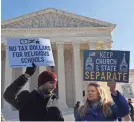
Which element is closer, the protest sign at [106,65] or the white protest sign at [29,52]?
the white protest sign at [29,52]

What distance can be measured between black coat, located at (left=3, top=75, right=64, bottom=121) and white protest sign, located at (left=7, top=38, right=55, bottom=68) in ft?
5.84

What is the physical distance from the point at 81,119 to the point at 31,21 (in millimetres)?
40712

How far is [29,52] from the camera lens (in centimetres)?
654

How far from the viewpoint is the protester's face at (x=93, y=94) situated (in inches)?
190

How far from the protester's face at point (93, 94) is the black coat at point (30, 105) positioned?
0.55 meters

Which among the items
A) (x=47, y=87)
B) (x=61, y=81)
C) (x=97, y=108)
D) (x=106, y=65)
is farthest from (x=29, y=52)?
(x=61, y=81)

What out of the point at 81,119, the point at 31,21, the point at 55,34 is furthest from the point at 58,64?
the point at 81,119

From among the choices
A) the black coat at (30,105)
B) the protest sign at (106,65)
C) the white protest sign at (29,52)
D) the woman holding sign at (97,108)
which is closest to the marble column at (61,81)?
the protest sign at (106,65)

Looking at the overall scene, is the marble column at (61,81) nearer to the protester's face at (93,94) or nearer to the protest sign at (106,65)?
the protest sign at (106,65)

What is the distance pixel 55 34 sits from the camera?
4369 cm

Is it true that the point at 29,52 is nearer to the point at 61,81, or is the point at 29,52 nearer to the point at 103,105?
the point at 103,105

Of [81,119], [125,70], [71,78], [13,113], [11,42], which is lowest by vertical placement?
[13,113]

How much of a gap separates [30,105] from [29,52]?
217cm

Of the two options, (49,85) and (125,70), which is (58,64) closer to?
(125,70)
